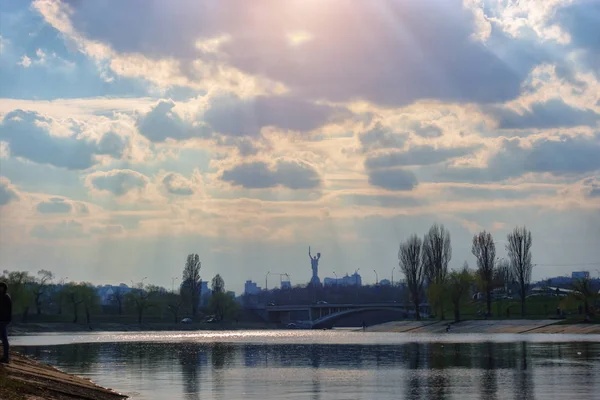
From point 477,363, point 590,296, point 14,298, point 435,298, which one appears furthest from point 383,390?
point 14,298

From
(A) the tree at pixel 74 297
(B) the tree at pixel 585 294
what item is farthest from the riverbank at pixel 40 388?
(A) the tree at pixel 74 297

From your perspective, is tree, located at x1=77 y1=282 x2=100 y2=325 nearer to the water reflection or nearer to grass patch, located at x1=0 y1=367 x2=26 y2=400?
the water reflection

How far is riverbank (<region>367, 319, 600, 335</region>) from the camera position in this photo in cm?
10656

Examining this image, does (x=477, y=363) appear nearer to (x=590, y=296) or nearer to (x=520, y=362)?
(x=520, y=362)

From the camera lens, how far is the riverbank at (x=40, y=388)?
87.0 ft

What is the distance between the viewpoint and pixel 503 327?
121m

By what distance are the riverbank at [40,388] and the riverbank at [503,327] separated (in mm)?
78424

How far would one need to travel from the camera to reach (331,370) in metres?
49.6

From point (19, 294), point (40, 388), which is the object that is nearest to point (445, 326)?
point (19, 294)

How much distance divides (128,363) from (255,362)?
8567 mm

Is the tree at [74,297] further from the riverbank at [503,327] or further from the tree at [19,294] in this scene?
the riverbank at [503,327]

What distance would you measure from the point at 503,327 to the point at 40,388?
99.2 m

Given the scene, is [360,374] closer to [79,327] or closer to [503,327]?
[503,327]

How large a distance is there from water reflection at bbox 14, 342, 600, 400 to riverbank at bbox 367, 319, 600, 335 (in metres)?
41.6
